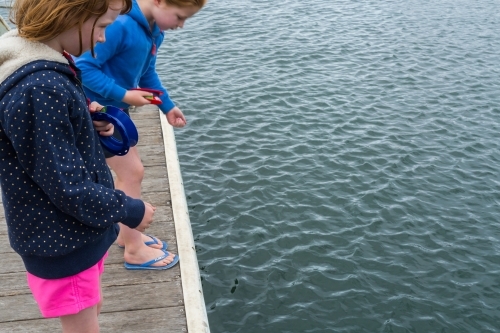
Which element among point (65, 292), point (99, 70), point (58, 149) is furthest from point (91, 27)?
point (99, 70)

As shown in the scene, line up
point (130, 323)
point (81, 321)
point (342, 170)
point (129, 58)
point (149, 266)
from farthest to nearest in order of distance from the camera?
1. point (342, 170)
2. point (149, 266)
3. point (130, 323)
4. point (129, 58)
5. point (81, 321)

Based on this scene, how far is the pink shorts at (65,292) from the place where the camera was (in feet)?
9.40

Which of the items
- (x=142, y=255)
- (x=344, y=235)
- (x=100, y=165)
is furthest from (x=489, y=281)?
(x=100, y=165)

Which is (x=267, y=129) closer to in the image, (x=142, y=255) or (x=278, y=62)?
(x=278, y=62)

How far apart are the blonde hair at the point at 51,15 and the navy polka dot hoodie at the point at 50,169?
6 cm

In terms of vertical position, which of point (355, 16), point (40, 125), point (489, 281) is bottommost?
point (355, 16)

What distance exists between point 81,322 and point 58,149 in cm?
100

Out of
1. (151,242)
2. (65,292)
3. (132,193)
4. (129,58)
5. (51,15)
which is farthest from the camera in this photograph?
(151,242)

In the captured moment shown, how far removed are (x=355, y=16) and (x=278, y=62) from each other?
4.27 meters

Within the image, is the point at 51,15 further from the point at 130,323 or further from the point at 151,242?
the point at 151,242

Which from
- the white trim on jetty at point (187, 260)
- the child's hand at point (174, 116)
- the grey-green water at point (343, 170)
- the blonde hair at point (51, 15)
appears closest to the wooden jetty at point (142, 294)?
the white trim on jetty at point (187, 260)

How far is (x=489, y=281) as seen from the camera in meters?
7.41

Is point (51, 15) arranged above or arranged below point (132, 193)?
above

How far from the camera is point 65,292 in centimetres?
289
